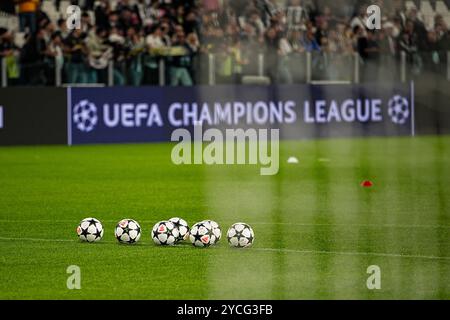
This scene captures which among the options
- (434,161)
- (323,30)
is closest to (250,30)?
(323,30)

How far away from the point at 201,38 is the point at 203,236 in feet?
61.4

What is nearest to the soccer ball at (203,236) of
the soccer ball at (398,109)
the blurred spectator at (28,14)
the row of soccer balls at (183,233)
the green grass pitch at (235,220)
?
the row of soccer balls at (183,233)

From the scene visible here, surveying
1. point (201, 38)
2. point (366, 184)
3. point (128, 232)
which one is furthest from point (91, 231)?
point (201, 38)

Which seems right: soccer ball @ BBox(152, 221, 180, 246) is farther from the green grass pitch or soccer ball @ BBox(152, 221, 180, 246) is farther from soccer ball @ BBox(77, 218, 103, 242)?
soccer ball @ BBox(77, 218, 103, 242)

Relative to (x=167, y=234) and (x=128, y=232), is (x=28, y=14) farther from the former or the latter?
(x=167, y=234)

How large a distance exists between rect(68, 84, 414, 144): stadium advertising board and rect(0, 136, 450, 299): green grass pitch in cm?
105

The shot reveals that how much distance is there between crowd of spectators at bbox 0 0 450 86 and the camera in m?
32.1

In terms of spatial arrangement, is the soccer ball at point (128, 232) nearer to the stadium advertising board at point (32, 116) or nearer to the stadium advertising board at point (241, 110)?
the stadium advertising board at point (32, 116)

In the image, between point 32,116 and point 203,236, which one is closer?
point 203,236

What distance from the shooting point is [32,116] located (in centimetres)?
3278

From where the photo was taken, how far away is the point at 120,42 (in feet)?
108

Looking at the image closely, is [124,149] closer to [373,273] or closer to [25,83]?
[25,83]

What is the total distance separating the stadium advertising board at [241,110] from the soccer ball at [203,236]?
58.5 ft

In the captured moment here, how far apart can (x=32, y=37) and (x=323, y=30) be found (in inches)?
308
